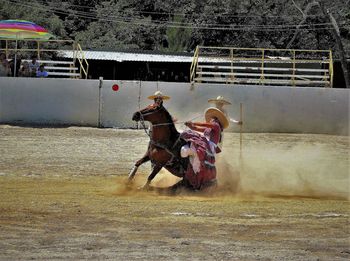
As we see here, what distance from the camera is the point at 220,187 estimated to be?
14.3 metres

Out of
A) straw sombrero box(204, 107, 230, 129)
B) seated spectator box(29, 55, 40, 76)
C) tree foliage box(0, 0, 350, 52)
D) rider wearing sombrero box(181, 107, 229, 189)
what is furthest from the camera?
tree foliage box(0, 0, 350, 52)

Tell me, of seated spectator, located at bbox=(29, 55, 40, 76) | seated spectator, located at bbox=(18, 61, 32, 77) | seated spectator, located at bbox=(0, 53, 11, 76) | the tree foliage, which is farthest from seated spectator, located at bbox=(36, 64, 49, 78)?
the tree foliage

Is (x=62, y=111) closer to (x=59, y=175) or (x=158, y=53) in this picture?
(x=59, y=175)

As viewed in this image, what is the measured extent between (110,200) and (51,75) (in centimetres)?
1755

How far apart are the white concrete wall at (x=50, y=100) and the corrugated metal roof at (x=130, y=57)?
1207 cm

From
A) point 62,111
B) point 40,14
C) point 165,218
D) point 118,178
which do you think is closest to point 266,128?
point 62,111

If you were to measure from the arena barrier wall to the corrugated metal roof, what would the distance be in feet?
40.0

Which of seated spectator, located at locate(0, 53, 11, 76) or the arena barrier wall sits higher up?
seated spectator, located at locate(0, 53, 11, 76)

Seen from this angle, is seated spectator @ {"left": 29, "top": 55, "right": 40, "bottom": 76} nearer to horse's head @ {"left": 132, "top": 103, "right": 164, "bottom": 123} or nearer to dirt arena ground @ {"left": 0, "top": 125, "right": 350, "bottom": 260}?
dirt arena ground @ {"left": 0, "top": 125, "right": 350, "bottom": 260}

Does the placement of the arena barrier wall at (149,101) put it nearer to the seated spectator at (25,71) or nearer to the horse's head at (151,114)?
Answer: the seated spectator at (25,71)

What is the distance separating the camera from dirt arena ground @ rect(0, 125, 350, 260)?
8727 millimetres

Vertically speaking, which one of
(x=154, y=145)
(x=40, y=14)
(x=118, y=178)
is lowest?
(x=118, y=178)

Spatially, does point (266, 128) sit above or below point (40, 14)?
below

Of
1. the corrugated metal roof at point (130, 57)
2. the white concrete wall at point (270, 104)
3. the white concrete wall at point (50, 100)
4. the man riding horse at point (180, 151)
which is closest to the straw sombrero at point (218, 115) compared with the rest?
the man riding horse at point (180, 151)
